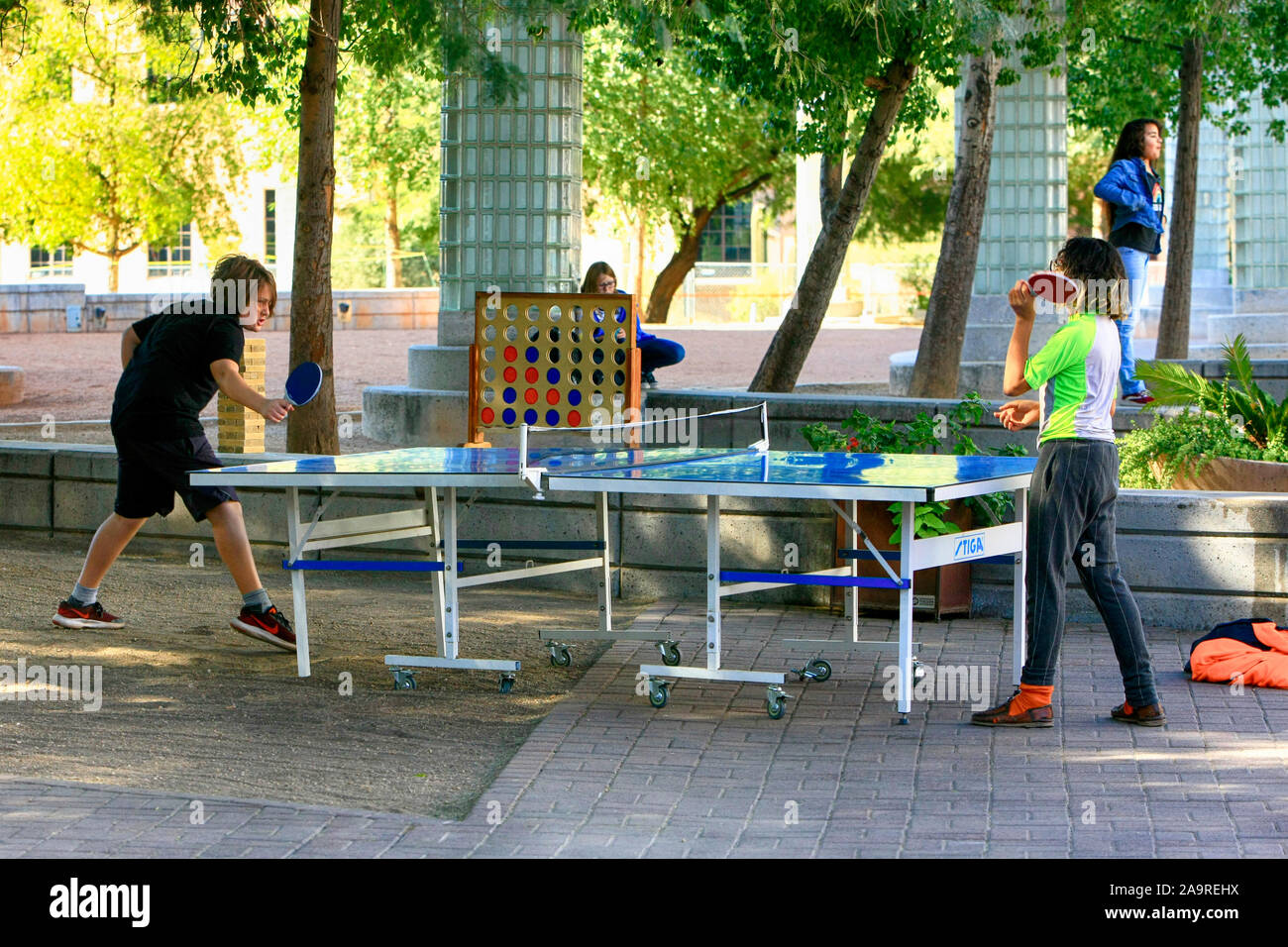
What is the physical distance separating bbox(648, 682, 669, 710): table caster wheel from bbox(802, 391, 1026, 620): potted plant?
1.56 m

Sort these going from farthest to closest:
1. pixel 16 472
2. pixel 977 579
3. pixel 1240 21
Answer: pixel 1240 21, pixel 16 472, pixel 977 579

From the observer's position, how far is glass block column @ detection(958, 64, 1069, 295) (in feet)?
54.8

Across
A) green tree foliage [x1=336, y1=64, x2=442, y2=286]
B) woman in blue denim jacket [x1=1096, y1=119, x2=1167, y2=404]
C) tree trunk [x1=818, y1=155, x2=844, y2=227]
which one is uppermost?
green tree foliage [x1=336, y1=64, x2=442, y2=286]

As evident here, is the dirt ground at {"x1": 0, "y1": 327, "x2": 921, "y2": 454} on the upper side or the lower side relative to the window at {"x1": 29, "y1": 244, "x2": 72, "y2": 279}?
lower

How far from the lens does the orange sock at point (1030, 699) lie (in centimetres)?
687

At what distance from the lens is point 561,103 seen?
14.5 meters

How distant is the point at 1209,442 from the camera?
32.6 feet

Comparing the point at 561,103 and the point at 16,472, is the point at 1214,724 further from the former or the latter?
the point at 561,103

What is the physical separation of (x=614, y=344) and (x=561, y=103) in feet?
12.8

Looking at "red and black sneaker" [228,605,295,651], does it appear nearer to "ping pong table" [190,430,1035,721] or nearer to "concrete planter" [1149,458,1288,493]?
"ping pong table" [190,430,1035,721]

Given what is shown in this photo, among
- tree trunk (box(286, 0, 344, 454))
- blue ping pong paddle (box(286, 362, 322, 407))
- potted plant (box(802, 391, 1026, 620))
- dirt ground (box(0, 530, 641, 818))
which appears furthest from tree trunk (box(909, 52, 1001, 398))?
blue ping pong paddle (box(286, 362, 322, 407))

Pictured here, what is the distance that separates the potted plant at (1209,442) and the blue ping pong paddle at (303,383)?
5306 mm

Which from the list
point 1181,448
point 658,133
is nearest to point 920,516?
point 1181,448

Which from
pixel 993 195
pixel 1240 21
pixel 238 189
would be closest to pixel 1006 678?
pixel 993 195
